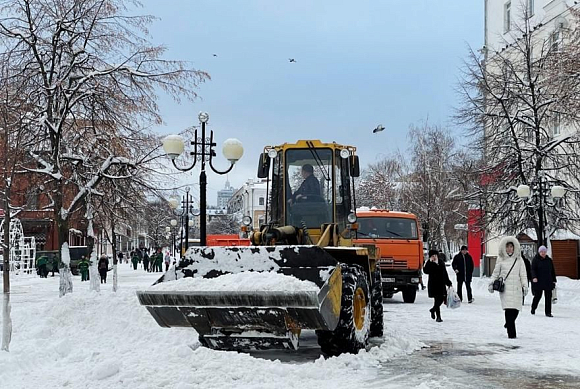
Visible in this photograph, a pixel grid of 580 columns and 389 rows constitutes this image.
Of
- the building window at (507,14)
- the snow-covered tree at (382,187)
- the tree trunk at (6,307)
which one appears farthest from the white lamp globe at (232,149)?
the snow-covered tree at (382,187)

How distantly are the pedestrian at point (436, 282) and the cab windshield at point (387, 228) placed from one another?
200 inches

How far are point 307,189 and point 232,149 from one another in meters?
5.29

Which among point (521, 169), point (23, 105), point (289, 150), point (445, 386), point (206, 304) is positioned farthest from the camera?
point (521, 169)

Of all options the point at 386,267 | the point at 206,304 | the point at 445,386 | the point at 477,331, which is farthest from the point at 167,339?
the point at 386,267

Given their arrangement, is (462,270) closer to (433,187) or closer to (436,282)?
(436,282)

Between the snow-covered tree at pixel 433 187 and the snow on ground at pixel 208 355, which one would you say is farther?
the snow-covered tree at pixel 433 187

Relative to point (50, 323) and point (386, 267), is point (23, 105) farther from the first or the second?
point (386, 267)

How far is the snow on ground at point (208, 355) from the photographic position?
7.85m

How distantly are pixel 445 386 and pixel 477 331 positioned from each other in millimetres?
5577

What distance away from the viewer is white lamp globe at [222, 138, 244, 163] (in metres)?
16.4

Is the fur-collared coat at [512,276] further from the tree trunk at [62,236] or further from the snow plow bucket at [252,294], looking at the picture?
the tree trunk at [62,236]

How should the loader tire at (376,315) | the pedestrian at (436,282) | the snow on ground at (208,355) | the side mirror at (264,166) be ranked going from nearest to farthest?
the snow on ground at (208,355) → the loader tire at (376,315) → the side mirror at (264,166) → the pedestrian at (436,282)

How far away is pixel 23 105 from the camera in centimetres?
1490

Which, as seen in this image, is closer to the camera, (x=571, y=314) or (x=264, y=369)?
(x=264, y=369)
